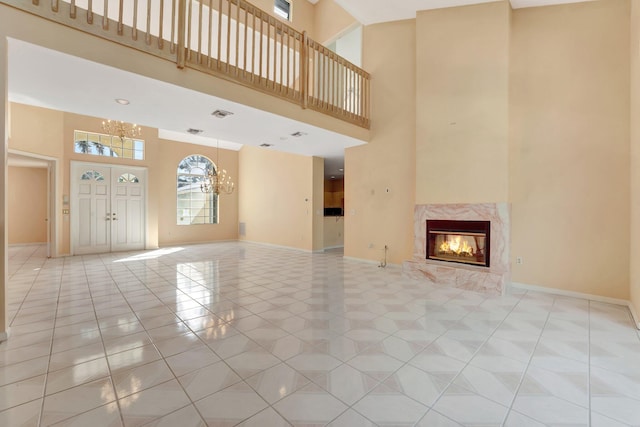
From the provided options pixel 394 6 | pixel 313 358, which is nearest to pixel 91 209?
pixel 313 358

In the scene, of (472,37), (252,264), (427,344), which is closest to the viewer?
(427,344)

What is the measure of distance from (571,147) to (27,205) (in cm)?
1438

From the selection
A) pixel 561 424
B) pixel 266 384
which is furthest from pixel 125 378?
pixel 561 424

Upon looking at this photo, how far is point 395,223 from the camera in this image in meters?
5.66

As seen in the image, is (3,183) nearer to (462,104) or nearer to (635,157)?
(462,104)

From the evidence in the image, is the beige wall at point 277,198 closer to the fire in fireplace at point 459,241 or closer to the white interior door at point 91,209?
the fire in fireplace at point 459,241

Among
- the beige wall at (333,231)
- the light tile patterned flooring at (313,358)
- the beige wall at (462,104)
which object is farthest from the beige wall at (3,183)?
the beige wall at (333,231)

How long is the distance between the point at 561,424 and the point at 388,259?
4256 mm

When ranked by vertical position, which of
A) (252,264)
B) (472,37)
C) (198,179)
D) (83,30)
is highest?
(472,37)

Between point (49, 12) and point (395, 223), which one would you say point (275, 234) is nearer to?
point (395, 223)

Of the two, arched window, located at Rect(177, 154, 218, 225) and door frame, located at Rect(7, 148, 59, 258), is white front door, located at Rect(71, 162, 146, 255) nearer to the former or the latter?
door frame, located at Rect(7, 148, 59, 258)

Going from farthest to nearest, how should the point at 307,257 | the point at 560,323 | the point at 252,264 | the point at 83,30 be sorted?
the point at 307,257, the point at 252,264, the point at 560,323, the point at 83,30

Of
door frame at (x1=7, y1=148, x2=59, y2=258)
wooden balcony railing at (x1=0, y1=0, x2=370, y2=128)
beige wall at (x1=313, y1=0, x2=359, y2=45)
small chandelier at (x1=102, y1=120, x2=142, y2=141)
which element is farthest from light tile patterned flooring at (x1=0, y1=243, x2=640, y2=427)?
beige wall at (x1=313, y1=0, x2=359, y2=45)

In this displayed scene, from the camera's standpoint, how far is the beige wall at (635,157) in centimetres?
297
